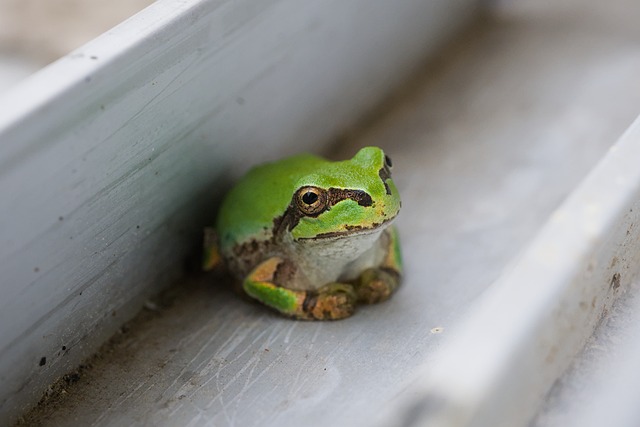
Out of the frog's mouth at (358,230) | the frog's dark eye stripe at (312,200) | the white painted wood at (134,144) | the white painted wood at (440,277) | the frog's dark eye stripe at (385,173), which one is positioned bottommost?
the white painted wood at (440,277)

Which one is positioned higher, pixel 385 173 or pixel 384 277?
pixel 385 173

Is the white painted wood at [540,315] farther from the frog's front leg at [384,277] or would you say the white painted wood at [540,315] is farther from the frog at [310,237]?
the frog's front leg at [384,277]

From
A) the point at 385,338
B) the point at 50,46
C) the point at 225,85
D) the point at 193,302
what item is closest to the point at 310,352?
the point at 385,338

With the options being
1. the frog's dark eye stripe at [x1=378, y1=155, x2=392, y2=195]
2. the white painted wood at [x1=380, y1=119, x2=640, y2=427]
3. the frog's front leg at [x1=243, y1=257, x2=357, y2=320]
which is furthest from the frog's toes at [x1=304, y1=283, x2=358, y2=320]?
the white painted wood at [x1=380, y1=119, x2=640, y2=427]

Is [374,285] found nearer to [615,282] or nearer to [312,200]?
[312,200]

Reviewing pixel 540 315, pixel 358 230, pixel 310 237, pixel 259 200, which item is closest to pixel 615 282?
pixel 540 315

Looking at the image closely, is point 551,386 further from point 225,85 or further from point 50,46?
point 50,46

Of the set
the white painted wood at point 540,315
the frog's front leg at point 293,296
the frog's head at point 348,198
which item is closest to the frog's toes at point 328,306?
the frog's front leg at point 293,296
